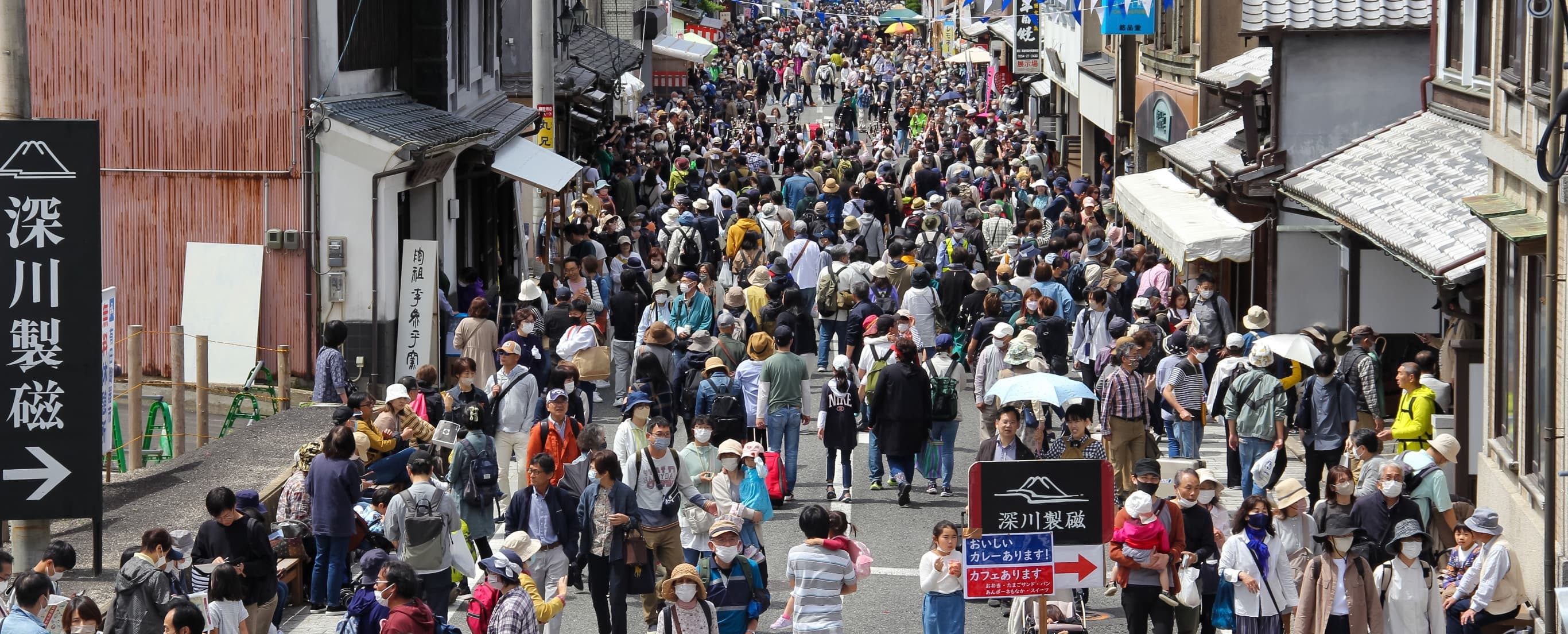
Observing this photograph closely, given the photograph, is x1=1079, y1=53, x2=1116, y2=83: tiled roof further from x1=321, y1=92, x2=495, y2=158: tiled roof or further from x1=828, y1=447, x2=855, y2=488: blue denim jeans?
x1=828, y1=447, x2=855, y2=488: blue denim jeans

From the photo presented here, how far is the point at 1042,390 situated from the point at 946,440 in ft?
6.05

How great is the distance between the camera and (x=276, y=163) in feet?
60.5

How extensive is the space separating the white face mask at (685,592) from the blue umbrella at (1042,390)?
4.44m

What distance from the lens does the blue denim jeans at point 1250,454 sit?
Result: 15117 mm

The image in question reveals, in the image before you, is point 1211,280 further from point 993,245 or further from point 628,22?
point 628,22

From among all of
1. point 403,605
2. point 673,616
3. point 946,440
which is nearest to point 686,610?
point 673,616

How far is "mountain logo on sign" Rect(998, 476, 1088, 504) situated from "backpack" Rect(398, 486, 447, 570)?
134 inches

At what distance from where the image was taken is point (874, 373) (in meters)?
15.7

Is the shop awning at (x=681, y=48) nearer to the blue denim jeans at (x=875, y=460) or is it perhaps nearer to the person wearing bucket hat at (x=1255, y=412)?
the blue denim jeans at (x=875, y=460)

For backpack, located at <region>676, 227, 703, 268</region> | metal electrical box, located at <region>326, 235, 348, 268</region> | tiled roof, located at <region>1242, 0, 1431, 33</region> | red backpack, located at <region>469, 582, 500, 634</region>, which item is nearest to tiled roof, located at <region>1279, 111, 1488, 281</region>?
tiled roof, located at <region>1242, 0, 1431, 33</region>

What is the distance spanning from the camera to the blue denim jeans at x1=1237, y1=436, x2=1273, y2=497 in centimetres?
1512

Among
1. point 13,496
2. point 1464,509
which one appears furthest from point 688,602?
point 1464,509

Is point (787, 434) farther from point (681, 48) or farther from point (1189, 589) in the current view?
point (681, 48)

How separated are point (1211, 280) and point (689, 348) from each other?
17.1ft
